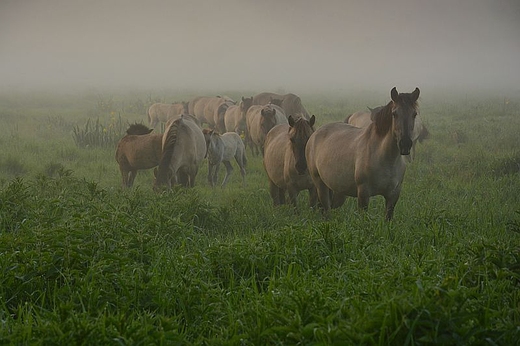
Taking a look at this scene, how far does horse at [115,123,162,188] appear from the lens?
34.2 ft

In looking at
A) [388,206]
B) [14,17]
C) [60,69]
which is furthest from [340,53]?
[388,206]

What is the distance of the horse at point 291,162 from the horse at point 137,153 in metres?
2.22

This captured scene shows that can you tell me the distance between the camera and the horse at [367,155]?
650 centimetres

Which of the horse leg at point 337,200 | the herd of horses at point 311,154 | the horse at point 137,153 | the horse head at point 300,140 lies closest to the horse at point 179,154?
the herd of horses at point 311,154

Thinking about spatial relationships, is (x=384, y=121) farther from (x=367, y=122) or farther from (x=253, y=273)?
(x=367, y=122)

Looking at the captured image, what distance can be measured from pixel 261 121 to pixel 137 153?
11.8ft

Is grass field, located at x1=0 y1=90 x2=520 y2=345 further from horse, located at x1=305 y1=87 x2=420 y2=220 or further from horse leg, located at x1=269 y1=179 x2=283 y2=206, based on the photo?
horse leg, located at x1=269 y1=179 x2=283 y2=206

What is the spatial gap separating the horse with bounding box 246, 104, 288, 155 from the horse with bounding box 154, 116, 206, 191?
2.35 metres

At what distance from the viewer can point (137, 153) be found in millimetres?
10469

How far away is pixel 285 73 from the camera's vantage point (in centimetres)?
7588

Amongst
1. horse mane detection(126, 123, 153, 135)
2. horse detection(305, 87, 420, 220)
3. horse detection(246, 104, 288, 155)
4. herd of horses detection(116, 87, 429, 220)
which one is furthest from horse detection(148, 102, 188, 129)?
horse detection(305, 87, 420, 220)

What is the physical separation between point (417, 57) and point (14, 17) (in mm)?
39090

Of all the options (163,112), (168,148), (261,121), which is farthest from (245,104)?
(168,148)

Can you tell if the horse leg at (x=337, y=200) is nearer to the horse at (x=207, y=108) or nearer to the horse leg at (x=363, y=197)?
the horse leg at (x=363, y=197)
